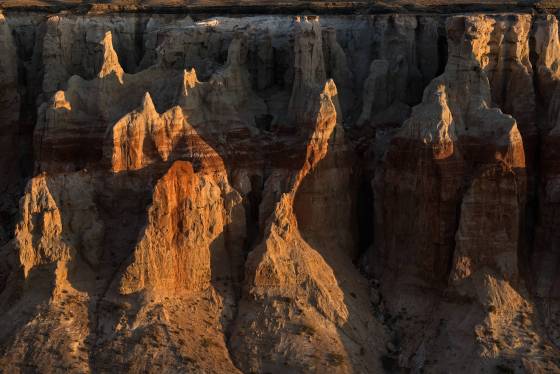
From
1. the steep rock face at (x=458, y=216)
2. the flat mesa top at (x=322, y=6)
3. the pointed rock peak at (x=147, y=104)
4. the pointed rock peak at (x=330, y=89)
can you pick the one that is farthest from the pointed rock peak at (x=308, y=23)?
the flat mesa top at (x=322, y=6)

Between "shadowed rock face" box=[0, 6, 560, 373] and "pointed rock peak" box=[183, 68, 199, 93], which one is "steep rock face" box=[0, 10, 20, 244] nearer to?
"shadowed rock face" box=[0, 6, 560, 373]

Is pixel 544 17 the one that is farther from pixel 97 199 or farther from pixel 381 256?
pixel 97 199

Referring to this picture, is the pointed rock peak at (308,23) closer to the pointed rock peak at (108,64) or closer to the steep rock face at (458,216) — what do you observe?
the steep rock face at (458,216)

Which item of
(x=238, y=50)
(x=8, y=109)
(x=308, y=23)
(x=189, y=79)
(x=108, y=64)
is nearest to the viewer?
(x=189, y=79)

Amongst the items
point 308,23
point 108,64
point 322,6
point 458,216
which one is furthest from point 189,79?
point 322,6

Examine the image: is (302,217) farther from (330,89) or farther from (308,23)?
(308,23)

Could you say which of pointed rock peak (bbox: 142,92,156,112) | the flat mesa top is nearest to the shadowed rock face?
Answer: pointed rock peak (bbox: 142,92,156,112)
